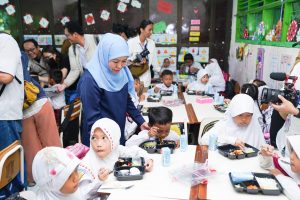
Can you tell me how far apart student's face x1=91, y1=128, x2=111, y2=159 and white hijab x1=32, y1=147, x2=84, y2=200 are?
1.35ft

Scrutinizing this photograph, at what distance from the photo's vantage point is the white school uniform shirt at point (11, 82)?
6.31 ft

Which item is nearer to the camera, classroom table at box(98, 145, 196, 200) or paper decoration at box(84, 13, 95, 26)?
classroom table at box(98, 145, 196, 200)

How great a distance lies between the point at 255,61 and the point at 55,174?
3.84m

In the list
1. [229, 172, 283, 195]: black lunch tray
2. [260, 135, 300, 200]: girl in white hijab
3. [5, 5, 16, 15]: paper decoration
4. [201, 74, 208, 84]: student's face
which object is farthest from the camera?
[5, 5, 16, 15]: paper decoration

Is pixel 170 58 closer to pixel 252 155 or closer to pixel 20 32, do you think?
pixel 20 32

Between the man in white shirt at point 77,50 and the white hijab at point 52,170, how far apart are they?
7.31ft

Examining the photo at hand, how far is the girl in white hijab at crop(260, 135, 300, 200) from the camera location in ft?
4.81

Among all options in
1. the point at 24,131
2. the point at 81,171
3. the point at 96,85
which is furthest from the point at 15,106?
the point at 81,171

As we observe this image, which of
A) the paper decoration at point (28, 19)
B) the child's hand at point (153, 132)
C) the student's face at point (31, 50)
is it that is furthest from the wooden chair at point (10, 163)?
the paper decoration at point (28, 19)

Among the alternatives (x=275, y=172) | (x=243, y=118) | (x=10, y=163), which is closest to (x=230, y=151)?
(x=275, y=172)

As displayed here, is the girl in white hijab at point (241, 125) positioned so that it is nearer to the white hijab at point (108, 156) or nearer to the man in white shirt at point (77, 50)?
the white hijab at point (108, 156)

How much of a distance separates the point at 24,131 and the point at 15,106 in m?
0.39

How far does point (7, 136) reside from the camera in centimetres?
208

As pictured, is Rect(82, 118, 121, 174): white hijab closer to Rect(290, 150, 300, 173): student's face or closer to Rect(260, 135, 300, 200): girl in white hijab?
Rect(260, 135, 300, 200): girl in white hijab
